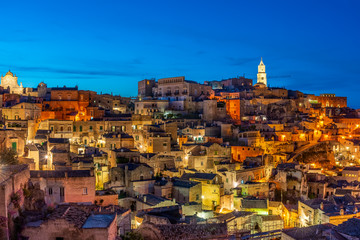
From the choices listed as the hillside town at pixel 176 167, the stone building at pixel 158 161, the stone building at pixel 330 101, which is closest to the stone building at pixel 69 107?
the hillside town at pixel 176 167

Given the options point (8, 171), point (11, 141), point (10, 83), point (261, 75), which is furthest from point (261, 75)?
point (8, 171)

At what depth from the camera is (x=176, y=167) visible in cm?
3344

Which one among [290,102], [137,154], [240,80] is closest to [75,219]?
[137,154]

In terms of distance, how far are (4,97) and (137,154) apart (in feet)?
78.6

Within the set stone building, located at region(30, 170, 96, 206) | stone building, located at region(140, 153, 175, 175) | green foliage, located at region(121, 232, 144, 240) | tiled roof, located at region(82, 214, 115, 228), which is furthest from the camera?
stone building, located at region(140, 153, 175, 175)

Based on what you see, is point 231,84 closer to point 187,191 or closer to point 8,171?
point 187,191

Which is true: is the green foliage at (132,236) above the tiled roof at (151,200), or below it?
above

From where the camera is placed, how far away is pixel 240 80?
70.8 meters

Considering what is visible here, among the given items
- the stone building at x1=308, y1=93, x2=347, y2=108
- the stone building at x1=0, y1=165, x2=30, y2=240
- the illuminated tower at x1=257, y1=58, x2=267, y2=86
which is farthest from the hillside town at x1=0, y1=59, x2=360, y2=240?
the illuminated tower at x1=257, y1=58, x2=267, y2=86

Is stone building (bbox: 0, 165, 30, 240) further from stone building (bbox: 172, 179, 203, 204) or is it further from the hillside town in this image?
stone building (bbox: 172, 179, 203, 204)

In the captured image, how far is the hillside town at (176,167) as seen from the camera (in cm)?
1533

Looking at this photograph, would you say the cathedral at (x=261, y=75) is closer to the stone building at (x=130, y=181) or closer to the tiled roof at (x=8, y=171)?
the stone building at (x=130, y=181)

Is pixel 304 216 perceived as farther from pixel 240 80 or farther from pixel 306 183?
pixel 240 80

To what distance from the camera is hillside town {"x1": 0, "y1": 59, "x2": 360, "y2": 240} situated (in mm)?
15328
